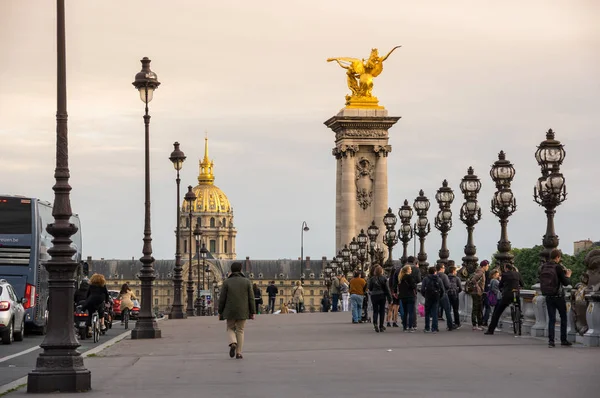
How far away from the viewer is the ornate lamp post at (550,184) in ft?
101

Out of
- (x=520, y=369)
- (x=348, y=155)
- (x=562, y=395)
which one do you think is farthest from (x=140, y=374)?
(x=348, y=155)

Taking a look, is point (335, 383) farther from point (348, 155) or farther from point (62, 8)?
point (348, 155)

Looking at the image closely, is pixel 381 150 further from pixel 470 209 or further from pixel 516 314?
pixel 516 314

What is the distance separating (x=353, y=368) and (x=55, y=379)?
5.43 metres

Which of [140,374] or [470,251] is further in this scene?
[470,251]

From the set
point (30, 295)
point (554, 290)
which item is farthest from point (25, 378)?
point (30, 295)

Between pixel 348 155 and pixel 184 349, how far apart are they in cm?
6553

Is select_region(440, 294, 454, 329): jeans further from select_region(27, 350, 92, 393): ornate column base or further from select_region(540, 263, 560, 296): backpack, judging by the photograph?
select_region(27, 350, 92, 393): ornate column base

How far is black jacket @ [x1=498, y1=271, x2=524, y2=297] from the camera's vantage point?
32156 mm

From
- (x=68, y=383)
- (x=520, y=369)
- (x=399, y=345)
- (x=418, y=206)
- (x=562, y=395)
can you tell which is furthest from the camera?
(x=418, y=206)

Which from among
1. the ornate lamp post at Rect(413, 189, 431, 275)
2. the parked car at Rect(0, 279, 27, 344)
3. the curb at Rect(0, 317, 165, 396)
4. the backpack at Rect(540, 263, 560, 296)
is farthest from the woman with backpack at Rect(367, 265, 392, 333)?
the ornate lamp post at Rect(413, 189, 431, 275)

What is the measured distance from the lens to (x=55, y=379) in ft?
62.1

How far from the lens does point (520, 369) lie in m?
21.4

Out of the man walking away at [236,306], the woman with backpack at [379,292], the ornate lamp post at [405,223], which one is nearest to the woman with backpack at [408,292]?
the woman with backpack at [379,292]
